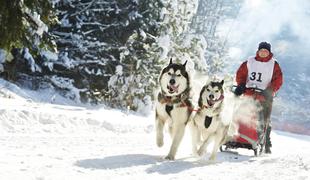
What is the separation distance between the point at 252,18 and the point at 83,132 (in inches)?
2847


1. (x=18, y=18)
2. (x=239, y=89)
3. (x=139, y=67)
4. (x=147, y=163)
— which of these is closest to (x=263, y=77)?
(x=239, y=89)

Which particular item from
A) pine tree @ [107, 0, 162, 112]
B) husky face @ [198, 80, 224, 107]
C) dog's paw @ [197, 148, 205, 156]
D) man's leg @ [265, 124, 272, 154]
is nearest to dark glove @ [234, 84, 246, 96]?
man's leg @ [265, 124, 272, 154]

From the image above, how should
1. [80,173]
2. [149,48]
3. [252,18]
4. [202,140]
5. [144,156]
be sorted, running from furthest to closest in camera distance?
[252,18], [149,48], [202,140], [144,156], [80,173]

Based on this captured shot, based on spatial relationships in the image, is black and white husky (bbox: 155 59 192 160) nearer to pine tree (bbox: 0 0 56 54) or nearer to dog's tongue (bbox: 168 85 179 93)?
dog's tongue (bbox: 168 85 179 93)

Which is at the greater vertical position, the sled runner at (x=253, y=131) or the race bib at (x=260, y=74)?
the race bib at (x=260, y=74)

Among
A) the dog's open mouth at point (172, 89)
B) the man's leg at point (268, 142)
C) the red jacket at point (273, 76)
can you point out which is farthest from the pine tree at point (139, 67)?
the dog's open mouth at point (172, 89)

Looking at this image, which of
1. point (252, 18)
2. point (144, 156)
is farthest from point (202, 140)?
point (252, 18)

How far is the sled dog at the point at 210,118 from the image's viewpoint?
6852mm

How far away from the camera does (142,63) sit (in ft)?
49.5

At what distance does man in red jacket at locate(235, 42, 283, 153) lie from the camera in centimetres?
814

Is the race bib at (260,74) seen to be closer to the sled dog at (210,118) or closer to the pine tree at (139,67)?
the sled dog at (210,118)

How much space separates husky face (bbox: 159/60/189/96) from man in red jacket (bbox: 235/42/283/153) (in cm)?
178

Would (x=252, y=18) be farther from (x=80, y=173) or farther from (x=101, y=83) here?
(x=80, y=173)

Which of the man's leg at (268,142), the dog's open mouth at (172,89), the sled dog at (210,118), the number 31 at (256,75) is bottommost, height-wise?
the man's leg at (268,142)
